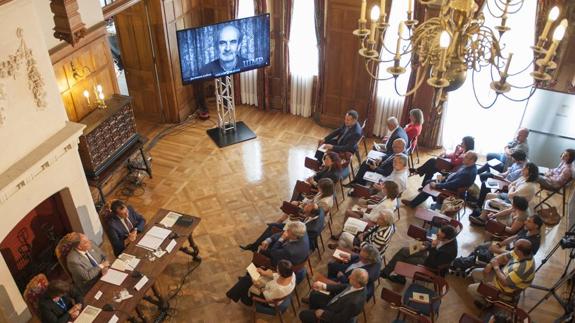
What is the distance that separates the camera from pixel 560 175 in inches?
283

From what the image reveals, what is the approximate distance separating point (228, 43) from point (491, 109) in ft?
15.9

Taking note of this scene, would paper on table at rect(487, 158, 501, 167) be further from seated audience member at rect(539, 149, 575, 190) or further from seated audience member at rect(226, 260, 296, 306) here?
seated audience member at rect(226, 260, 296, 306)

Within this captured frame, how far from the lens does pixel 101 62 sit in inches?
305

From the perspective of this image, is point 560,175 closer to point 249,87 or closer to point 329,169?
point 329,169

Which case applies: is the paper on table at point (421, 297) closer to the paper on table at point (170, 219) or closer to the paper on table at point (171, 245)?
the paper on table at point (171, 245)

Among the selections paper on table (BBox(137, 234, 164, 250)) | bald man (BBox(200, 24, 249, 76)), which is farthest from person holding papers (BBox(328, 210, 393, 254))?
bald man (BBox(200, 24, 249, 76))

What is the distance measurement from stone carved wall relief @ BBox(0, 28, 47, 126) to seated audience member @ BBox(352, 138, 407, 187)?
15.5 ft

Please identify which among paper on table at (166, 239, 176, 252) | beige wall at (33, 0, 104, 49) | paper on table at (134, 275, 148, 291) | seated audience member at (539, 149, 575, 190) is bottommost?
paper on table at (134, 275, 148, 291)

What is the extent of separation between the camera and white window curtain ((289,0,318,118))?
929cm

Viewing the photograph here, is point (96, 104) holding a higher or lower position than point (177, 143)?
higher

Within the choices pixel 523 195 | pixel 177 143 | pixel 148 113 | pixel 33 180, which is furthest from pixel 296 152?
pixel 33 180

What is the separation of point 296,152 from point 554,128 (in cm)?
448

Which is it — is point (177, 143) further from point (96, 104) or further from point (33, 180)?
point (33, 180)

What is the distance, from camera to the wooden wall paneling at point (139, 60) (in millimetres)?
9031
